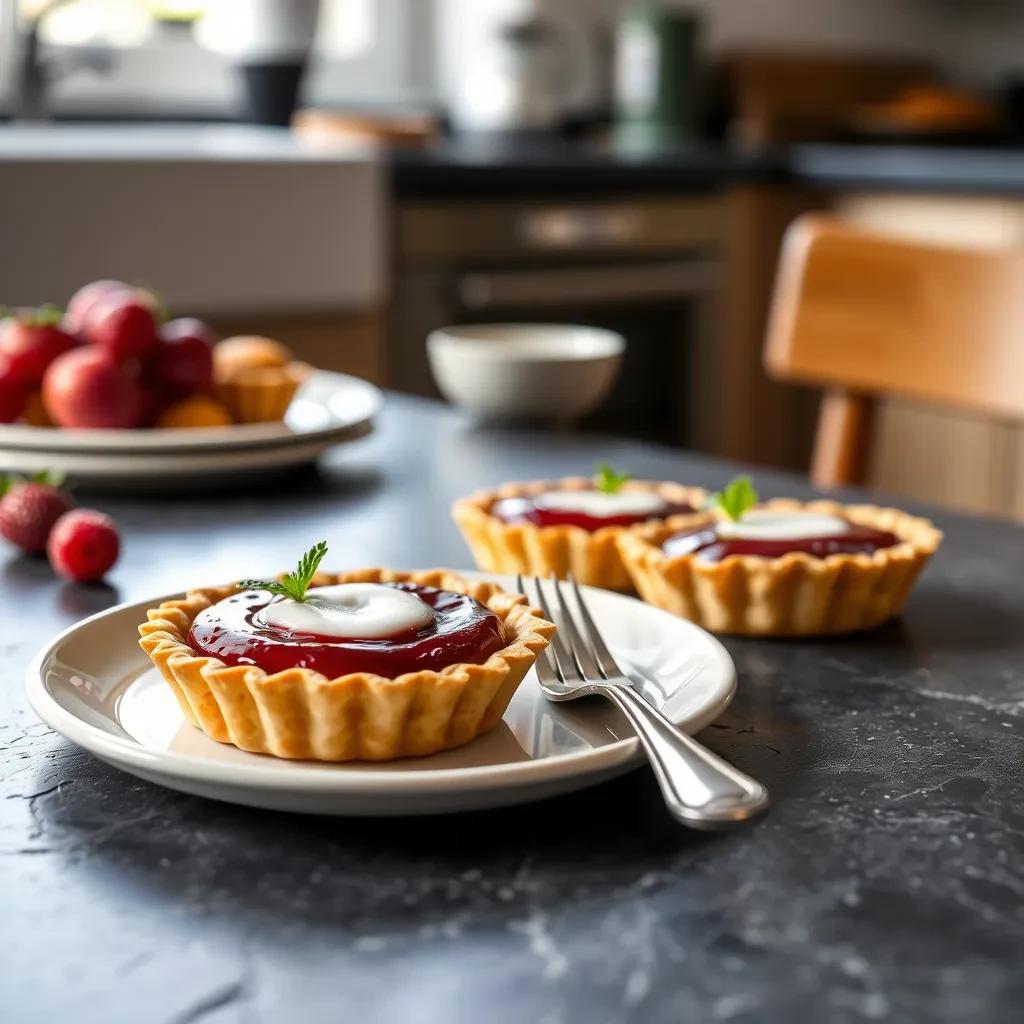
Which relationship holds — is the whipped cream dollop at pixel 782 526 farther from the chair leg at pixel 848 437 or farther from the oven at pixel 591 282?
the oven at pixel 591 282

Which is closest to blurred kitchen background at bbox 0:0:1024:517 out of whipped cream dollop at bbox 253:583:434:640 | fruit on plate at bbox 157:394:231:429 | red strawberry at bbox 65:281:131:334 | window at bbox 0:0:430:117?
window at bbox 0:0:430:117

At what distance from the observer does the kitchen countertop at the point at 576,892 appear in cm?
47

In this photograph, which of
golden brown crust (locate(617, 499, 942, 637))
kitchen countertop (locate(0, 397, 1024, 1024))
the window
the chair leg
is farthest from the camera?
the window

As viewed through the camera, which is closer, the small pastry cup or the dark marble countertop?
the small pastry cup

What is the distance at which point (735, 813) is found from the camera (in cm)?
54

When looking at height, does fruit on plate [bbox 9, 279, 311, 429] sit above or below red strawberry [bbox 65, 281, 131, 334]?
below

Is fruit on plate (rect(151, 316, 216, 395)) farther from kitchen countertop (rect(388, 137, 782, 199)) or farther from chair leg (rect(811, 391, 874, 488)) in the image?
kitchen countertop (rect(388, 137, 782, 199))

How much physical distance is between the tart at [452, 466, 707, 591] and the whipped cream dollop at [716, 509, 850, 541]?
0.05 metres

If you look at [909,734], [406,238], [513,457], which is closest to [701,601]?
[909,734]

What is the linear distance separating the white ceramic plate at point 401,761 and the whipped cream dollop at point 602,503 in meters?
0.16

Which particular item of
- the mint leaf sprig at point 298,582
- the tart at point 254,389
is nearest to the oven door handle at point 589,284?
the tart at point 254,389

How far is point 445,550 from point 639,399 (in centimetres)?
272

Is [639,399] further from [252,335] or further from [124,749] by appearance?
[124,749]

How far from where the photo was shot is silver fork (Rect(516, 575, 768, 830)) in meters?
0.55
